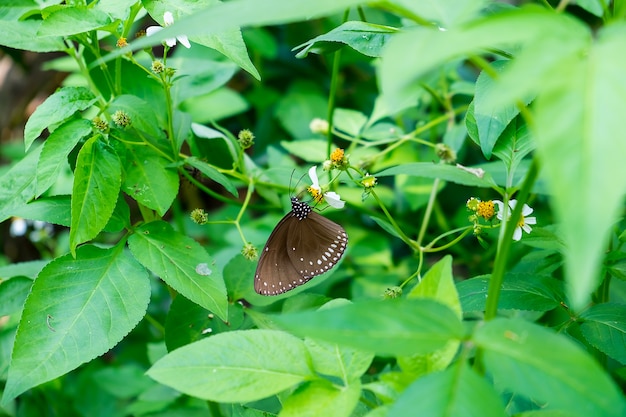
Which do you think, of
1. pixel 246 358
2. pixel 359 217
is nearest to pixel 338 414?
pixel 246 358

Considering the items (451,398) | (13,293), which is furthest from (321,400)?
(13,293)

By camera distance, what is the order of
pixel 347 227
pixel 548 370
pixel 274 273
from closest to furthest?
pixel 548 370 → pixel 274 273 → pixel 347 227

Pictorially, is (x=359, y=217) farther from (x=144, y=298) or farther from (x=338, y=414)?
(x=338, y=414)

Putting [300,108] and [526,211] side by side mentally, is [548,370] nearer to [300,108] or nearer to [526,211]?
[526,211]

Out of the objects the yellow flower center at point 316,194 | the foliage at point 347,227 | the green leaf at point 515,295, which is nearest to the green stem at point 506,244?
the foliage at point 347,227

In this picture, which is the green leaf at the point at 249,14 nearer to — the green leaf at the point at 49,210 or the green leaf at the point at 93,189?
the green leaf at the point at 93,189
